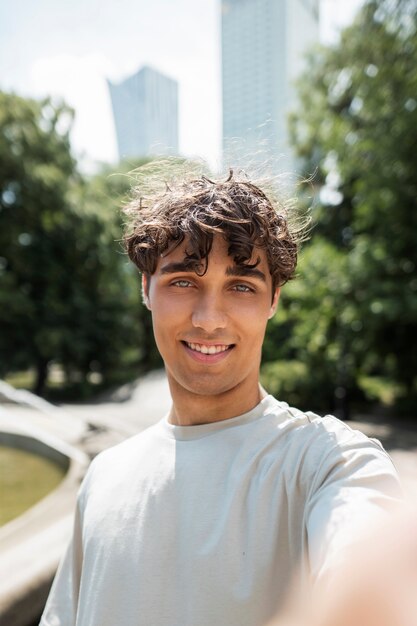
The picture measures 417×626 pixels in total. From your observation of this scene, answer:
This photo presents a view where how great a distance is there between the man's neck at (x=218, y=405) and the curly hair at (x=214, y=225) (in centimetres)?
28

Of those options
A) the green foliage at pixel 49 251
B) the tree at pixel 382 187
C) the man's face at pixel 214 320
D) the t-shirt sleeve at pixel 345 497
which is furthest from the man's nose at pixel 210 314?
the green foliage at pixel 49 251

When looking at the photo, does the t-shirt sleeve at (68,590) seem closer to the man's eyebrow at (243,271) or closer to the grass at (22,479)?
the man's eyebrow at (243,271)

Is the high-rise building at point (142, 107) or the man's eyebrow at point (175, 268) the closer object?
the man's eyebrow at point (175, 268)

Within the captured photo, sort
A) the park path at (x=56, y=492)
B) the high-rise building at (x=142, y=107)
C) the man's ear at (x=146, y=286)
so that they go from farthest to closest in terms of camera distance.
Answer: the high-rise building at (x=142, y=107) → the park path at (x=56, y=492) → the man's ear at (x=146, y=286)

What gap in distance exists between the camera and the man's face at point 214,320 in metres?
1.26

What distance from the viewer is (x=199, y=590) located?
100cm

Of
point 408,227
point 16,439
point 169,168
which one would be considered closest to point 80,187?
point 408,227

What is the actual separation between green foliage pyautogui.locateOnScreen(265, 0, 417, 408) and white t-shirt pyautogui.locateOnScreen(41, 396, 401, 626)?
9.32m

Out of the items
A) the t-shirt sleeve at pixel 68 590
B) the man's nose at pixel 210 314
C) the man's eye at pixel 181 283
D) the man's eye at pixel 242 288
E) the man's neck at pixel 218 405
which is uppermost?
the man's eye at pixel 181 283

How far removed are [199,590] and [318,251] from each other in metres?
11.6

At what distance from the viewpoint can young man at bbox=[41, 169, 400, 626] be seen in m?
0.97

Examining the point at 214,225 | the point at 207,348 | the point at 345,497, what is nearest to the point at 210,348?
the point at 207,348

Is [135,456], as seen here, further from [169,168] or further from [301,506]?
[169,168]

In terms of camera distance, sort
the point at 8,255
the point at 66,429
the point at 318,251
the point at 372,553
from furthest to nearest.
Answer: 1. the point at 8,255
2. the point at 318,251
3. the point at 66,429
4. the point at 372,553
